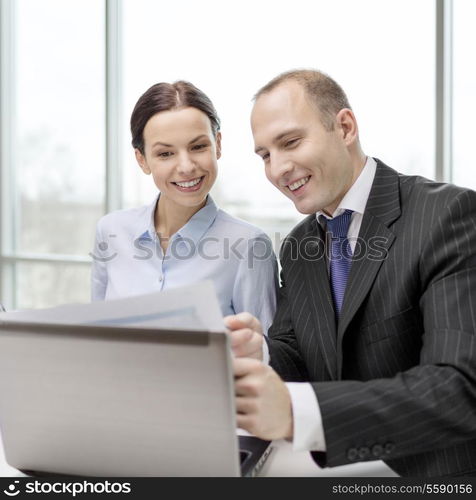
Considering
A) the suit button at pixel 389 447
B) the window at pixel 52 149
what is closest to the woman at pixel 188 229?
the suit button at pixel 389 447

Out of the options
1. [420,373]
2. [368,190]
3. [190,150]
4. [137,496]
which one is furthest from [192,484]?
[190,150]

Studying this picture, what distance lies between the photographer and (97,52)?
4570 millimetres

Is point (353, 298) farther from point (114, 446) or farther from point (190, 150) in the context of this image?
point (190, 150)

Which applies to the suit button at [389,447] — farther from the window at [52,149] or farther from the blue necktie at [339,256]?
the window at [52,149]

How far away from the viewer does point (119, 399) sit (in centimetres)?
91

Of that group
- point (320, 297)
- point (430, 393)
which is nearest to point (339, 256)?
point (320, 297)

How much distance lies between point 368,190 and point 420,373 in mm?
607

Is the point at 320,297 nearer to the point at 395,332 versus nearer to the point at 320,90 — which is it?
the point at 395,332

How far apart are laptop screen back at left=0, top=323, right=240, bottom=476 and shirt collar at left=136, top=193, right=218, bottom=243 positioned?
1264 millimetres

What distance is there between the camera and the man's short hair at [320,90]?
63.1 inches

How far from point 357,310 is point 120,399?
69 cm

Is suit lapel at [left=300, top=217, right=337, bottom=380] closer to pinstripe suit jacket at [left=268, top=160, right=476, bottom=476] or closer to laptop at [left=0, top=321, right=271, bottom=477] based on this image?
pinstripe suit jacket at [left=268, top=160, right=476, bottom=476]
